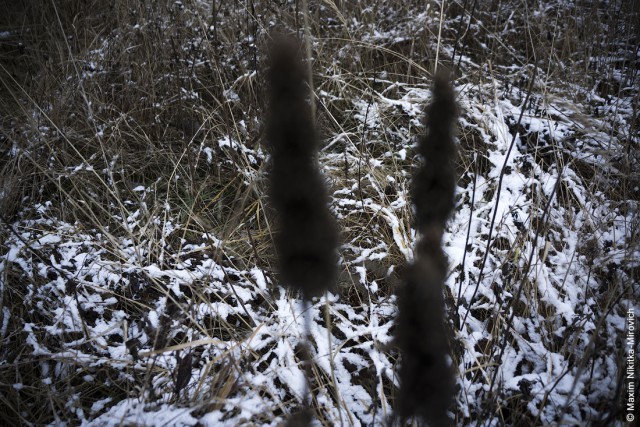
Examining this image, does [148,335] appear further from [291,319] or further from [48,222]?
[48,222]

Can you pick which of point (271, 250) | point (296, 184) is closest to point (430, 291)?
point (296, 184)

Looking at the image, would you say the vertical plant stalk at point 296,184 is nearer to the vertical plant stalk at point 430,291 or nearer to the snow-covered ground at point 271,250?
the vertical plant stalk at point 430,291

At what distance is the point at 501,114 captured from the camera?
2.40 metres

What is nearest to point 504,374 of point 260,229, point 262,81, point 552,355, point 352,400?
point 552,355

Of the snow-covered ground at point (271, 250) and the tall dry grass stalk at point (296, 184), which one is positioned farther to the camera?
the snow-covered ground at point (271, 250)

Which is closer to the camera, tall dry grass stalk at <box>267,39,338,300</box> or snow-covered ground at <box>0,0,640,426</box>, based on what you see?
tall dry grass stalk at <box>267,39,338,300</box>

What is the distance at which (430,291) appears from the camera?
65 cm

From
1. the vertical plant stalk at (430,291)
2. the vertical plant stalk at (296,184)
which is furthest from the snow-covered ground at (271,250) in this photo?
the vertical plant stalk at (296,184)

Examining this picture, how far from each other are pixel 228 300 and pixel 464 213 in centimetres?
118

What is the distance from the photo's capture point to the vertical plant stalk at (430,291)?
667 millimetres

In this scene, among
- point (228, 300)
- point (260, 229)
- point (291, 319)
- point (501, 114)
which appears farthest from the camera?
point (501, 114)

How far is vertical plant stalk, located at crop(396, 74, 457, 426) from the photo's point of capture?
2.19ft

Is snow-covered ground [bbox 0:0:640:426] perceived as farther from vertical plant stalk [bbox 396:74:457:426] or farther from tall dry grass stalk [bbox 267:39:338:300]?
tall dry grass stalk [bbox 267:39:338:300]

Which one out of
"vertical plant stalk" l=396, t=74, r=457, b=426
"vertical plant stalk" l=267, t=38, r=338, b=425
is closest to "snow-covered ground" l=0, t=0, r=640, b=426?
"vertical plant stalk" l=396, t=74, r=457, b=426
